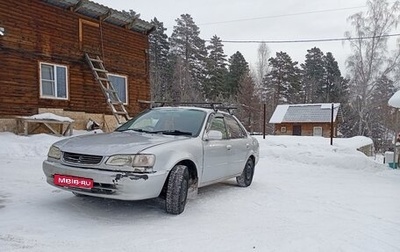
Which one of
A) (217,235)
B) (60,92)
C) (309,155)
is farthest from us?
(60,92)

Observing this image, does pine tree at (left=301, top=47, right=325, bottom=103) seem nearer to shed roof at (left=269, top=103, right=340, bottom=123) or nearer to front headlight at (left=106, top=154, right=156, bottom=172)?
shed roof at (left=269, top=103, right=340, bottom=123)

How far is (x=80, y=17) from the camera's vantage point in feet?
52.4

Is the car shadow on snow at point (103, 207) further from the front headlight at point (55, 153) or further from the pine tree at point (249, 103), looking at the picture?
the pine tree at point (249, 103)

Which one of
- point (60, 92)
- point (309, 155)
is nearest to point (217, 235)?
point (309, 155)

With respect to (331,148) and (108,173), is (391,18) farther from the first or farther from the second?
(108,173)

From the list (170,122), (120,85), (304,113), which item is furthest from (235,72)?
(170,122)

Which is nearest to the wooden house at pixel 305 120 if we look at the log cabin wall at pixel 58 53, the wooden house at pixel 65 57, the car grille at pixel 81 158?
the wooden house at pixel 65 57

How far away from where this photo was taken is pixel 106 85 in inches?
671

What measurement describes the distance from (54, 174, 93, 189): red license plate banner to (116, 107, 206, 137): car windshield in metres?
1.49

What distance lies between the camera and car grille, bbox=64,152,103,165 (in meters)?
4.31

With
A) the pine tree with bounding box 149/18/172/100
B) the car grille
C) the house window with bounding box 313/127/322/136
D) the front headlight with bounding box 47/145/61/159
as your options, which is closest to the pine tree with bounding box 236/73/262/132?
the house window with bounding box 313/127/322/136

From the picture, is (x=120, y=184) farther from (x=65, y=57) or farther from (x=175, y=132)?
(x=65, y=57)

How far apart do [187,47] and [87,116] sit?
36.0 m

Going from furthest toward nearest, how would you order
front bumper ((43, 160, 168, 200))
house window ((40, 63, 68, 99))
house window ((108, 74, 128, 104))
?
1. house window ((108, 74, 128, 104))
2. house window ((40, 63, 68, 99))
3. front bumper ((43, 160, 168, 200))
